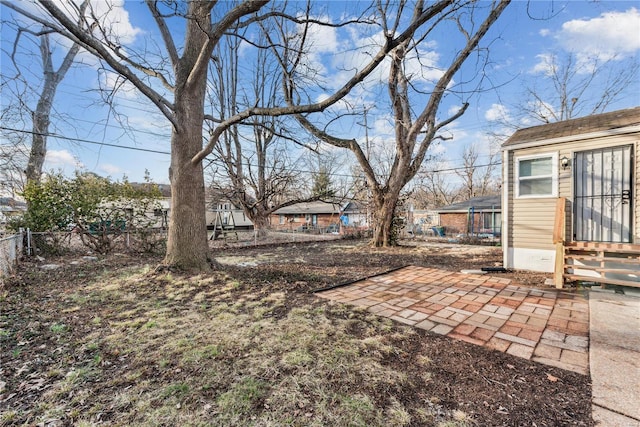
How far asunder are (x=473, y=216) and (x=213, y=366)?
1787 centimetres

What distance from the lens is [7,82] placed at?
3828 millimetres

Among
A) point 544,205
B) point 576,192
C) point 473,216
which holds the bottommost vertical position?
point 473,216

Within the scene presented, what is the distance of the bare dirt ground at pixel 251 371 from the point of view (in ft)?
5.17

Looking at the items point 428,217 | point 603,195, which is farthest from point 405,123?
point 428,217

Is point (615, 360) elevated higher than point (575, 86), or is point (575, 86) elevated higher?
point (575, 86)

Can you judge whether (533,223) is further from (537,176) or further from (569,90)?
(569,90)

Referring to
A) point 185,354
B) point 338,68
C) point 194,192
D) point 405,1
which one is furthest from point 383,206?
point 185,354

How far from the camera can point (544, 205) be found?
17.2 feet

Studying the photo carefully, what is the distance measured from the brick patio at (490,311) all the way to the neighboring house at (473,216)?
13.6 metres

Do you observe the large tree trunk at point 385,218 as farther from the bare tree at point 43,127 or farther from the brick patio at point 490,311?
the bare tree at point 43,127

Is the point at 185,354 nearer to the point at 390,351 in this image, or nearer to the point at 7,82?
the point at 390,351

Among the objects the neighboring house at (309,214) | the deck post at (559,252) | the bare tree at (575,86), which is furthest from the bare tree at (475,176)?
the deck post at (559,252)

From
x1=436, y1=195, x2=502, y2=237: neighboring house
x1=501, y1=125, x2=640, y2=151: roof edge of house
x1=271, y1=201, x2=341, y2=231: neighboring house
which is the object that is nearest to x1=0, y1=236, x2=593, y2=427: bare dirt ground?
x1=501, y1=125, x2=640, y2=151: roof edge of house

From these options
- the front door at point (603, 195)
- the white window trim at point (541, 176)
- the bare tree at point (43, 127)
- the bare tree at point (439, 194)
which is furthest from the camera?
the bare tree at point (439, 194)
